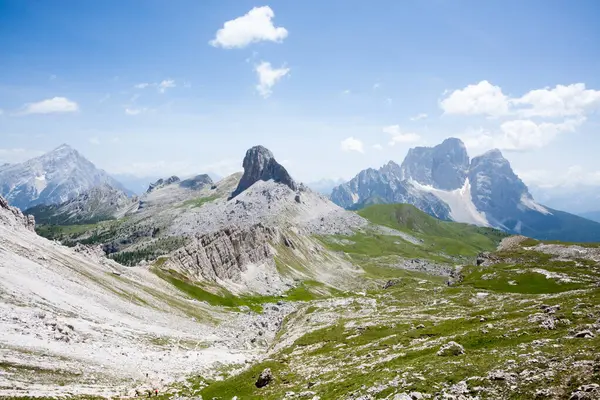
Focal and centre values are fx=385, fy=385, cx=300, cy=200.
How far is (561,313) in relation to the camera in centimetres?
5059

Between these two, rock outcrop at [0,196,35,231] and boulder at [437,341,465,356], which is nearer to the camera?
boulder at [437,341,465,356]

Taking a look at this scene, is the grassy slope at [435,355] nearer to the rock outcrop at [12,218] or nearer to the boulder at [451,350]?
the boulder at [451,350]

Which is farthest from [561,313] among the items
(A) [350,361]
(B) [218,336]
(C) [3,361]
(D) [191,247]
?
(D) [191,247]

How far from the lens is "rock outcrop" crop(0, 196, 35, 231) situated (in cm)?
9981

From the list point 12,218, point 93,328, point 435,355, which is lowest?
point 93,328

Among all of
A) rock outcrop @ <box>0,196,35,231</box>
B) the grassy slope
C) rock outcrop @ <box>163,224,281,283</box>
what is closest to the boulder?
the grassy slope

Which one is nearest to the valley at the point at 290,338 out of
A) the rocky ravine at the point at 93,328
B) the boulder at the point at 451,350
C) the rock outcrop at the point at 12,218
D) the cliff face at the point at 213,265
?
the boulder at the point at 451,350

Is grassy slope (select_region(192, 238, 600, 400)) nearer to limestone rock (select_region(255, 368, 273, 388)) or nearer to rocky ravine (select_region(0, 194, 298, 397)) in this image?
limestone rock (select_region(255, 368, 273, 388))

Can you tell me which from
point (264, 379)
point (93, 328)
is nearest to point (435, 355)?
point (264, 379)

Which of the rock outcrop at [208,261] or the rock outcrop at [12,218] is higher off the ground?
the rock outcrop at [12,218]

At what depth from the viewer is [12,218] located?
106m

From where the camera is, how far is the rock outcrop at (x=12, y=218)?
327ft

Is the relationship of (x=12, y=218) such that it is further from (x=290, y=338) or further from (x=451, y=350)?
(x=451, y=350)

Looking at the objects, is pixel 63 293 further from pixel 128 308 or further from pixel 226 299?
pixel 226 299
